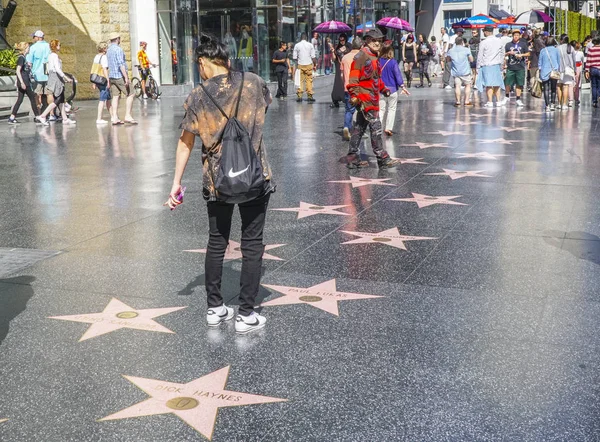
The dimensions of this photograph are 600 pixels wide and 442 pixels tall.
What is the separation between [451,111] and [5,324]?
16464 mm

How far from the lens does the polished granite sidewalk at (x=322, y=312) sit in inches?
157

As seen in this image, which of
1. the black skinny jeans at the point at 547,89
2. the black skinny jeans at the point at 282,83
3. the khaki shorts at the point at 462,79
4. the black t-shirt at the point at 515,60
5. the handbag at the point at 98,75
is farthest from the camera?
the black skinny jeans at the point at 282,83

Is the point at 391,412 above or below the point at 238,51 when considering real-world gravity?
below

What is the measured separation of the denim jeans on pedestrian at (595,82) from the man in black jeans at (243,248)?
18.0m

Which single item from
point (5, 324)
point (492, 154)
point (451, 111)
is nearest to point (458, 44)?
point (451, 111)

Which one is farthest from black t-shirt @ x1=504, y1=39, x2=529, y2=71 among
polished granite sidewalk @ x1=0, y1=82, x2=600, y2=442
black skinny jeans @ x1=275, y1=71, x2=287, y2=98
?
polished granite sidewalk @ x1=0, y1=82, x2=600, y2=442

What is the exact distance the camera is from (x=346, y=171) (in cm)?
1151

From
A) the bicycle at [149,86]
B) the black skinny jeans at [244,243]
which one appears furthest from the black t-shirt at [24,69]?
the black skinny jeans at [244,243]

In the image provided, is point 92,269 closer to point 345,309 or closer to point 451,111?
point 345,309

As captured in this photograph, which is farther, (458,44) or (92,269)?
(458,44)

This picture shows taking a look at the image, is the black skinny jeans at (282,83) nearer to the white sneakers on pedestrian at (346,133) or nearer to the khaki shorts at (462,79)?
the khaki shorts at (462,79)

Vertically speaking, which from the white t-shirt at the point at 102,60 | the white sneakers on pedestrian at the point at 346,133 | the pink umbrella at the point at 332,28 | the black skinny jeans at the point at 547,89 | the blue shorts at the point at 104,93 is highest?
the pink umbrella at the point at 332,28

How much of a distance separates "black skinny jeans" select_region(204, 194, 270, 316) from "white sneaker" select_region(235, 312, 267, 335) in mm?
31

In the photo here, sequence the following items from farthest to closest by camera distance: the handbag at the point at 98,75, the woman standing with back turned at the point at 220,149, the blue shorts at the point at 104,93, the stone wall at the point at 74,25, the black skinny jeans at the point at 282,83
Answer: the stone wall at the point at 74,25, the black skinny jeans at the point at 282,83, the blue shorts at the point at 104,93, the handbag at the point at 98,75, the woman standing with back turned at the point at 220,149
